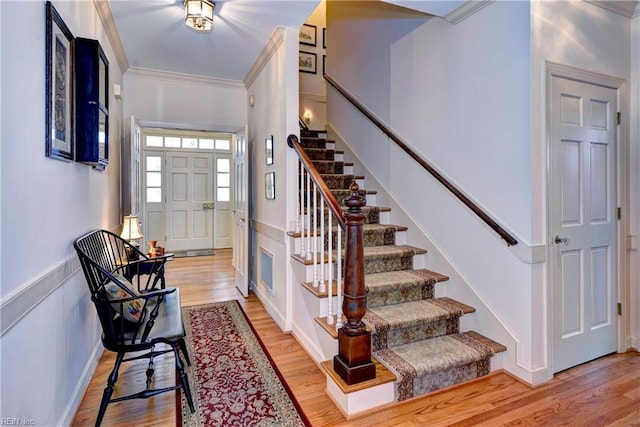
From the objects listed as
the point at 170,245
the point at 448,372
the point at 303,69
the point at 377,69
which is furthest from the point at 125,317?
the point at 170,245

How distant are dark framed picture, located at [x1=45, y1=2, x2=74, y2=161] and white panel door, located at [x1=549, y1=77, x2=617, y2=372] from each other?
2.83 meters

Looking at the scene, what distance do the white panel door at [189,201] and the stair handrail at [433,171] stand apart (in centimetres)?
387

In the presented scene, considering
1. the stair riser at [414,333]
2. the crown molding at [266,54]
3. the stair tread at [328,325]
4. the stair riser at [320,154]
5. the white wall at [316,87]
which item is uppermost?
the white wall at [316,87]

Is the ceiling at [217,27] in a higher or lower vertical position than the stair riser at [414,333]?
higher

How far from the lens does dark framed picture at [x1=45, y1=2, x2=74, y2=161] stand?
1534mm

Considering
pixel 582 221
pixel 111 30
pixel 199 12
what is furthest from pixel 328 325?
pixel 111 30

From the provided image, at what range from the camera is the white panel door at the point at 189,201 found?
6.71m

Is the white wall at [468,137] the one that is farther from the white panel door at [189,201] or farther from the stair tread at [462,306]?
the white panel door at [189,201]

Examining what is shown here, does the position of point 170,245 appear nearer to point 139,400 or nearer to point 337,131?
point 337,131

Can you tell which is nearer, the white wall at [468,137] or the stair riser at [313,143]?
the white wall at [468,137]

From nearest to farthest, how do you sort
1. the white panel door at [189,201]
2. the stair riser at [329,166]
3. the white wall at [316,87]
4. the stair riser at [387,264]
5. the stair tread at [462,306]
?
the stair tread at [462,306] < the stair riser at [387,264] < the stair riser at [329,166] < the white wall at [316,87] < the white panel door at [189,201]

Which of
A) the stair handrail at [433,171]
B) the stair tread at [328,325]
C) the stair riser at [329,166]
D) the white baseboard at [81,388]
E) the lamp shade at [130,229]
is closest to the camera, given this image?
the white baseboard at [81,388]

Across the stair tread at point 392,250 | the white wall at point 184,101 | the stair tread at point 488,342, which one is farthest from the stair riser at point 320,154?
the stair tread at point 488,342

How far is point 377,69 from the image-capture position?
11.9ft
